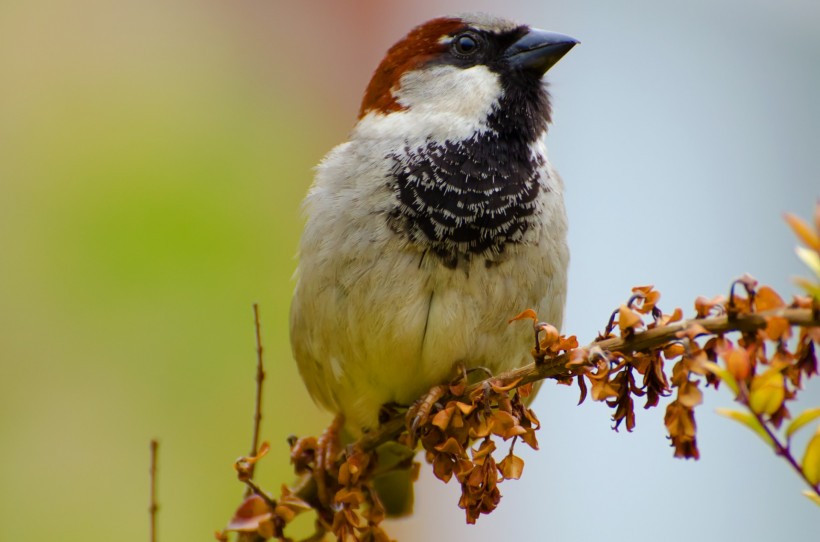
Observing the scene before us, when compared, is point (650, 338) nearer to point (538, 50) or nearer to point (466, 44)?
point (538, 50)

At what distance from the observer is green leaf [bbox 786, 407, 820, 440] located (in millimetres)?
959

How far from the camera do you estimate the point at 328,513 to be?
1.97 m

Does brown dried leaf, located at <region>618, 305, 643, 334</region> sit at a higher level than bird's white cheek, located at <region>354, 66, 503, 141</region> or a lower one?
lower

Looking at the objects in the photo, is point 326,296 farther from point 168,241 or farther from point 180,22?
point 180,22

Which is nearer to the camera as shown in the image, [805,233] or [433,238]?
[805,233]

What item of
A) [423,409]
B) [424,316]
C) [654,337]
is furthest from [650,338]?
[424,316]

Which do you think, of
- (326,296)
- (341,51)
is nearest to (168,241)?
(326,296)

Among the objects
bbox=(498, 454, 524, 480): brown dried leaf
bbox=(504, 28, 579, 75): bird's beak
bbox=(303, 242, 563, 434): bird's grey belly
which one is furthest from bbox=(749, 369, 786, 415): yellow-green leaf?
bbox=(504, 28, 579, 75): bird's beak

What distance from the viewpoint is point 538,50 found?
8.29ft

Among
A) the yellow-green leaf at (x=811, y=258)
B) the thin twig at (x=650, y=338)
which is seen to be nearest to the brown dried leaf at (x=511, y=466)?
the thin twig at (x=650, y=338)

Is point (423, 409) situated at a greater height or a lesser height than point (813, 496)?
lesser

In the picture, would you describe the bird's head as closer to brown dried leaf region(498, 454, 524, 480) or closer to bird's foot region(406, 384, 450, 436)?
bird's foot region(406, 384, 450, 436)

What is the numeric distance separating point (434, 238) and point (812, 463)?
1201mm

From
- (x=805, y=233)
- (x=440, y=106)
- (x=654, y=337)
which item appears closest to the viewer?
(x=805, y=233)
